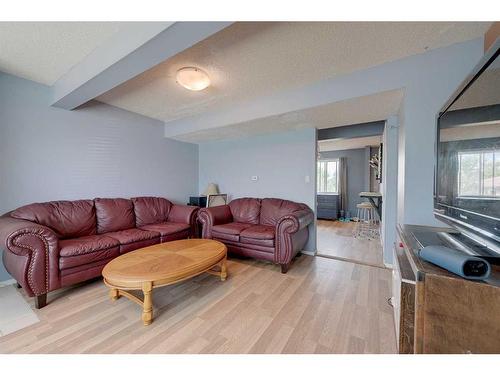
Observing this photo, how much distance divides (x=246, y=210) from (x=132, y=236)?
165 centimetres

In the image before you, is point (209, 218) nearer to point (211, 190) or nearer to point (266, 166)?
point (211, 190)

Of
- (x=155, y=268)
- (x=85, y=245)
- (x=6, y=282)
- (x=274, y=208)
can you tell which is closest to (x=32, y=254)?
(x=85, y=245)

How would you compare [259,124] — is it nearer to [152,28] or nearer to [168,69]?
[168,69]

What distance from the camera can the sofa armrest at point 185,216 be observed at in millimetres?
3041

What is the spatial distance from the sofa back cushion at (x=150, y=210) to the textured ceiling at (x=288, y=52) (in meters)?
1.54

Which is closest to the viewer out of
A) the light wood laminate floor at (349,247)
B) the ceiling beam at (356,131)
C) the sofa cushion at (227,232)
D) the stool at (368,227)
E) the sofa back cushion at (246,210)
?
the sofa cushion at (227,232)

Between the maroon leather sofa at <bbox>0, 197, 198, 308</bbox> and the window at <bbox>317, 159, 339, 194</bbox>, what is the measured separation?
16.2 feet

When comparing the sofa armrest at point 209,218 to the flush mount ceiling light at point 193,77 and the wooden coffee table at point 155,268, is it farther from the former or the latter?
the flush mount ceiling light at point 193,77

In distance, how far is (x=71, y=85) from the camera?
77.1 inches

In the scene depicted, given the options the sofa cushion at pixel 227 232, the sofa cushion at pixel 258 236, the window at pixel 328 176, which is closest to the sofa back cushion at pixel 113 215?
the sofa cushion at pixel 227 232

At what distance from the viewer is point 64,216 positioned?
2.24m

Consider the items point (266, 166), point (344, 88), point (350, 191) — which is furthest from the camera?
point (350, 191)

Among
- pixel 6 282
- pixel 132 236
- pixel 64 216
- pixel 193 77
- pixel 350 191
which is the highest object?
pixel 193 77

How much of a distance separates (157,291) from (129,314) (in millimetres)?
360
